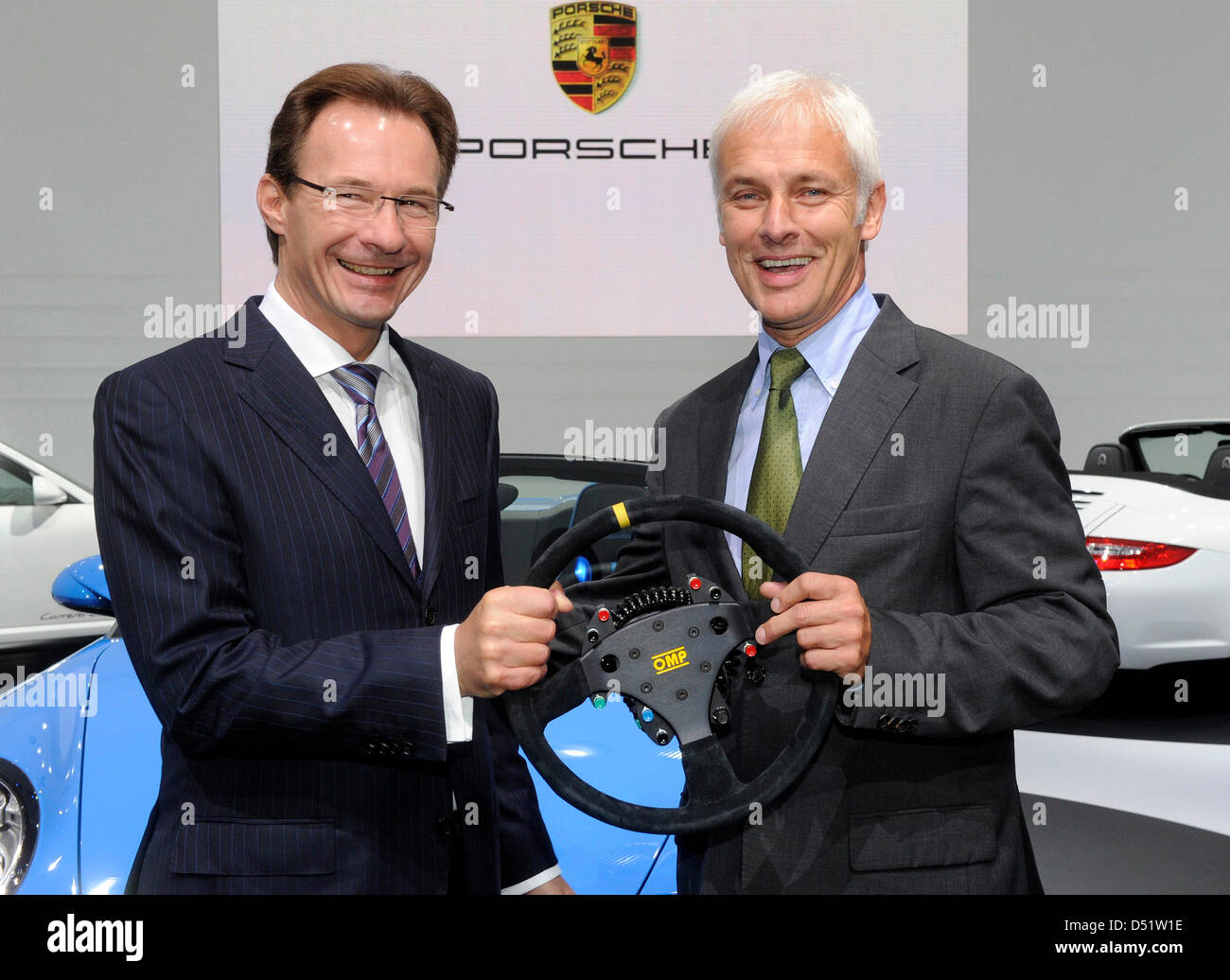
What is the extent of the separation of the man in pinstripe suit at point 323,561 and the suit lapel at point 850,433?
371 millimetres

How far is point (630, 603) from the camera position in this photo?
3.74 ft

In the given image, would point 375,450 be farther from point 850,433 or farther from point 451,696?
point 850,433

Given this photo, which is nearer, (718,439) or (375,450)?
(375,450)

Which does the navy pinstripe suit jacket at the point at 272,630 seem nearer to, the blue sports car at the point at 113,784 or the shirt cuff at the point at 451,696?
the shirt cuff at the point at 451,696

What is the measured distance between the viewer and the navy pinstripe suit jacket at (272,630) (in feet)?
3.92

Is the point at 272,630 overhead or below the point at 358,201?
below

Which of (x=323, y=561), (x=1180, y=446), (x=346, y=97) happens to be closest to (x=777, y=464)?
(x=323, y=561)

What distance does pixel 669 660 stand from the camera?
1137mm

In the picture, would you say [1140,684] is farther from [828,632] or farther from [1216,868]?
[828,632]

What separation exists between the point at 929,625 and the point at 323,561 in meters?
0.69

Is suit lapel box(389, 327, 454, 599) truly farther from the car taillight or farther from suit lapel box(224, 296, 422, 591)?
the car taillight

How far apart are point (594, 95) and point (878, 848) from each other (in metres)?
2.78

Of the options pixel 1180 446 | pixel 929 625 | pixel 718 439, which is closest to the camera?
pixel 929 625
